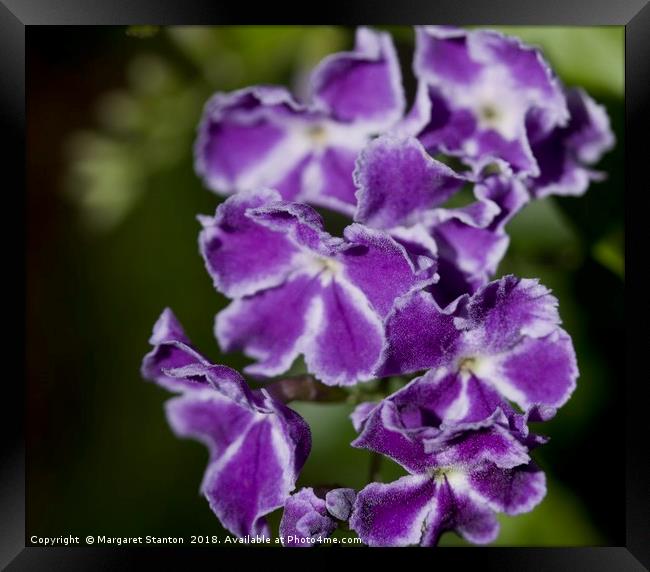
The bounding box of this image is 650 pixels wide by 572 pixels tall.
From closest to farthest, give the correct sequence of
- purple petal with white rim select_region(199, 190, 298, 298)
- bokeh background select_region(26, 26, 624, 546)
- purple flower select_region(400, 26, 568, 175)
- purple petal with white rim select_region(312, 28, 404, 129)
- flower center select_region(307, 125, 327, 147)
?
purple petal with white rim select_region(199, 190, 298, 298) → purple flower select_region(400, 26, 568, 175) → purple petal with white rim select_region(312, 28, 404, 129) → flower center select_region(307, 125, 327, 147) → bokeh background select_region(26, 26, 624, 546)

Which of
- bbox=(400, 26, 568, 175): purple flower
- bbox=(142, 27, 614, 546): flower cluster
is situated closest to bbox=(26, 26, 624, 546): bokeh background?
bbox=(400, 26, 568, 175): purple flower

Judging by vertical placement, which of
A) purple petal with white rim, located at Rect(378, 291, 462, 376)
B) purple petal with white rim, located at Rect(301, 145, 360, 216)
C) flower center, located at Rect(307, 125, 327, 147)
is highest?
flower center, located at Rect(307, 125, 327, 147)

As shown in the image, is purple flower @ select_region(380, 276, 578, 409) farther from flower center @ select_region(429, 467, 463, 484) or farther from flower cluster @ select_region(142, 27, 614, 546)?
flower center @ select_region(429, 467, 463, 484)

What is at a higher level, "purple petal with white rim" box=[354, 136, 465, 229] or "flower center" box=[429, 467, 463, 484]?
"purple petal with white rim" box=[354, 136, 465, 229]

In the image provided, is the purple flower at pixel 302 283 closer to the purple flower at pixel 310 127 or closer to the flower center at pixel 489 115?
the purple flower at pixel 310 127

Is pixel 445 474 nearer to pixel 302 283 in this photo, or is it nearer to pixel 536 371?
pixel 536 371

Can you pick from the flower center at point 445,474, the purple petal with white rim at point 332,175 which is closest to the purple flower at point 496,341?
the flower center at point 445,474
